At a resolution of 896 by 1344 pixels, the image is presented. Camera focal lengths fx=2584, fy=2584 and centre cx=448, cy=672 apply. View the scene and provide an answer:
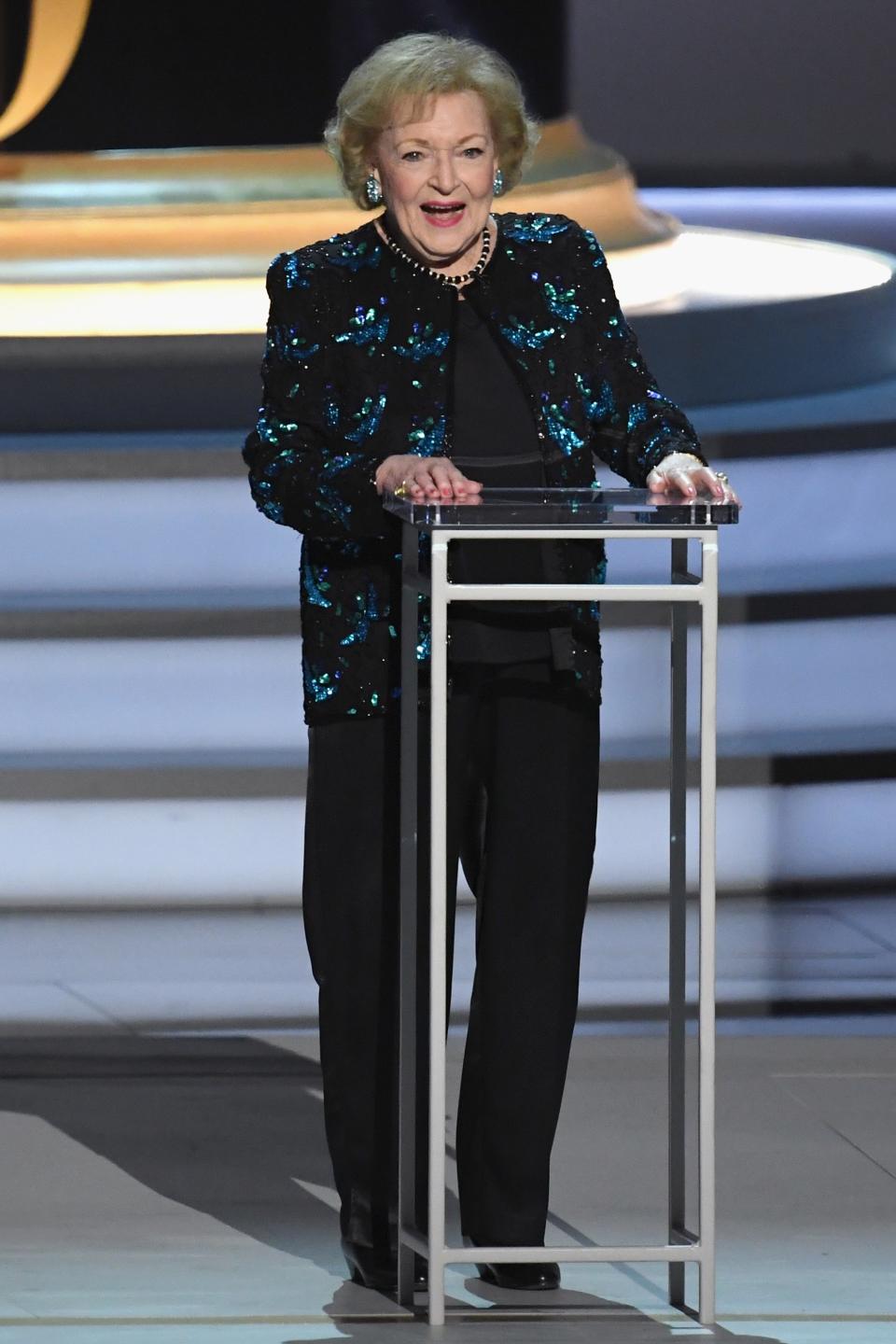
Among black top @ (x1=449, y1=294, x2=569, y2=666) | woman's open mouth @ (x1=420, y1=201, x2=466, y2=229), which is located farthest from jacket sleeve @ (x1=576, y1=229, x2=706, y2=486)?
woman's open mouth @ (x1=420, y1=201, x2=466, y2=229)

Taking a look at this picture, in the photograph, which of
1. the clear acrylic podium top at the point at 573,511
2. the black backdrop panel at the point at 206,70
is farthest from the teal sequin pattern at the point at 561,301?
the black backdrop panel at the point at 206,70

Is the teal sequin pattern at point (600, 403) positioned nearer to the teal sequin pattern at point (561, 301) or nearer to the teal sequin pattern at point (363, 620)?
the teal sequin pattern at point (561, 301)

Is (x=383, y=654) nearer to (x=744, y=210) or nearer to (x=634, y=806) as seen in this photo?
(x=634, y=806)

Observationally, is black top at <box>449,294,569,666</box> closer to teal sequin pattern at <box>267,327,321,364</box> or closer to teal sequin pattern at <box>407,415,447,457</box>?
teal sequin pattern at <box>407,415,447,457</box>

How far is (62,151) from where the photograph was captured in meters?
6.60

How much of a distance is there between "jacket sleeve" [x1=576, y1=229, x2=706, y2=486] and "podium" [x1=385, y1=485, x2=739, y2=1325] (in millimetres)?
137

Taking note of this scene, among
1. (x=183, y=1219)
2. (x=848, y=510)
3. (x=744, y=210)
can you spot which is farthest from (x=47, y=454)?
(x=744, y=210)

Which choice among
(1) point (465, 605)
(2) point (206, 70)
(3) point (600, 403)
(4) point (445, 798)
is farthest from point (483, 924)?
(2) point (206, 70)

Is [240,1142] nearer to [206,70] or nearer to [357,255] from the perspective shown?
[357,255]

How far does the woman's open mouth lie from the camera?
9.82 feet

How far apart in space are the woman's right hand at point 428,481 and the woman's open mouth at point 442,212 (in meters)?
0.31

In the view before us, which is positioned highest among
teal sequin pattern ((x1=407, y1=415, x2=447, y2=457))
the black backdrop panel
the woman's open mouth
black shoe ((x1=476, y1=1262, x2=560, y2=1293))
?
the black backdrop panel

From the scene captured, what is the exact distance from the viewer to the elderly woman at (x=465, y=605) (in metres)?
3.02

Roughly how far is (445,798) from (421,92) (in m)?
0.81
